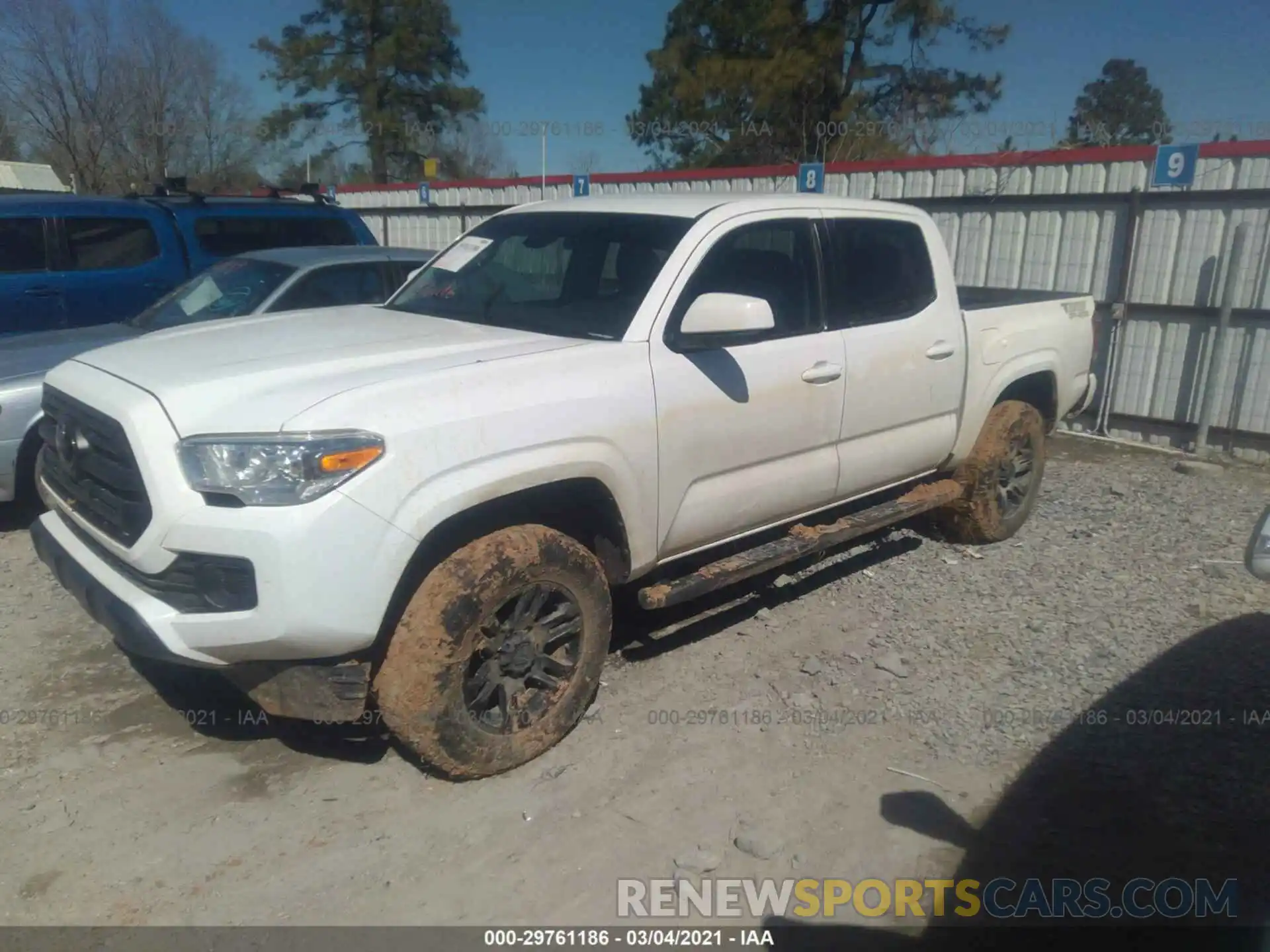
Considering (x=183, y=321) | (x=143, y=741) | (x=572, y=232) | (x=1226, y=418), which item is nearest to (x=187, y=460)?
(x=143, y=741)

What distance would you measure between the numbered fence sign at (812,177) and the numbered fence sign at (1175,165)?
3.41 metres

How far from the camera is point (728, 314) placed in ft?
12.1

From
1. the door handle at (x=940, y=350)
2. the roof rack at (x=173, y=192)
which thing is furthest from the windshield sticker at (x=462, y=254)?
the roof rack at (x=173, y=192)

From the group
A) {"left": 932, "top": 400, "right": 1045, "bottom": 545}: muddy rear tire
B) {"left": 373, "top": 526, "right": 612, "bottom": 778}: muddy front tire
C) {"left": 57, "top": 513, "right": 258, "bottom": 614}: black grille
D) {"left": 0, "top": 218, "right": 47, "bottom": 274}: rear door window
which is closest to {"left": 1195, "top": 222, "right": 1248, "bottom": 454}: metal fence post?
{"left": 932, "top": 400, "right": 1045, "bottom": 545}: muddy rear tire

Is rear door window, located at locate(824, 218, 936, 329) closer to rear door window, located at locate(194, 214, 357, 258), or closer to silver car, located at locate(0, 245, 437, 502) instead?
silver car, located at locate(0, 245, 437, 502)

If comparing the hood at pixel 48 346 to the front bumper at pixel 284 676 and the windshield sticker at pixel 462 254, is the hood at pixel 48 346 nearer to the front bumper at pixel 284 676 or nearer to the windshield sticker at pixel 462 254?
the windshield sticker at pixel 462 254

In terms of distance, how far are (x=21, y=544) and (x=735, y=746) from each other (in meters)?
4.39

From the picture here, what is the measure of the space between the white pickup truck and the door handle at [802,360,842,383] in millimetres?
17

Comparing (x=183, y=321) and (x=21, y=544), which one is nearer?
(x=21, y=544)

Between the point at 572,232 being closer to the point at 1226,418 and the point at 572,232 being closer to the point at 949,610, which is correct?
the point at 949,610

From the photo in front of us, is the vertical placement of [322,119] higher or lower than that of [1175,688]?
higher

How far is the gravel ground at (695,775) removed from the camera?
3008mm

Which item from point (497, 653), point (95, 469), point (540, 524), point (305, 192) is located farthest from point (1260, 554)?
point (305, 192)

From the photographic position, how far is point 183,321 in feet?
21.1
